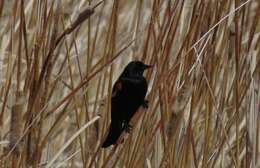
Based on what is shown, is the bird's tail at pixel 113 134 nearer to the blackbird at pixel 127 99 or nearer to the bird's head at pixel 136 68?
the blackbird at pixel 127 99

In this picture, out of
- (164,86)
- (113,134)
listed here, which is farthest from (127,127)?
(164,86)

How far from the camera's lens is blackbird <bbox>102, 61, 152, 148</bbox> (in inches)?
38.0

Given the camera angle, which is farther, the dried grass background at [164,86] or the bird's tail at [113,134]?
the bird's tail at [113,134]

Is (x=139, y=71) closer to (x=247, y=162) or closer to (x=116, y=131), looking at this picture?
(x=116, y=131)

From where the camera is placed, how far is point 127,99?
985mm

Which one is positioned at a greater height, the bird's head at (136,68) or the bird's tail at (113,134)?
the bird's head at (136,68)

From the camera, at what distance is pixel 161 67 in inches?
35.4

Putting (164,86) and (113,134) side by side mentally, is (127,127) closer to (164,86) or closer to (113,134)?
(113,134)

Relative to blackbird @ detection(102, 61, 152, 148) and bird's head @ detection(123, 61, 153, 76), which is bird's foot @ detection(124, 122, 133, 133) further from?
bird's head @ detection(123, 61, 153, 76)

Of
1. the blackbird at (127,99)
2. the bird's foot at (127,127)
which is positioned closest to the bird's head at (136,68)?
the blackbird at (127,99)

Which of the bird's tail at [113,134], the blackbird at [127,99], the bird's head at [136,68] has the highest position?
the bird's head at [136,68]

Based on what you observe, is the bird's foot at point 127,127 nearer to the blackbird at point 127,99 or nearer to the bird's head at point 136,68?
the blackbird at point 127,99

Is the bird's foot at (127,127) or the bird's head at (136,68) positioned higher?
the bird's head at (136,68)

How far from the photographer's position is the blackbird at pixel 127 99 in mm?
965
